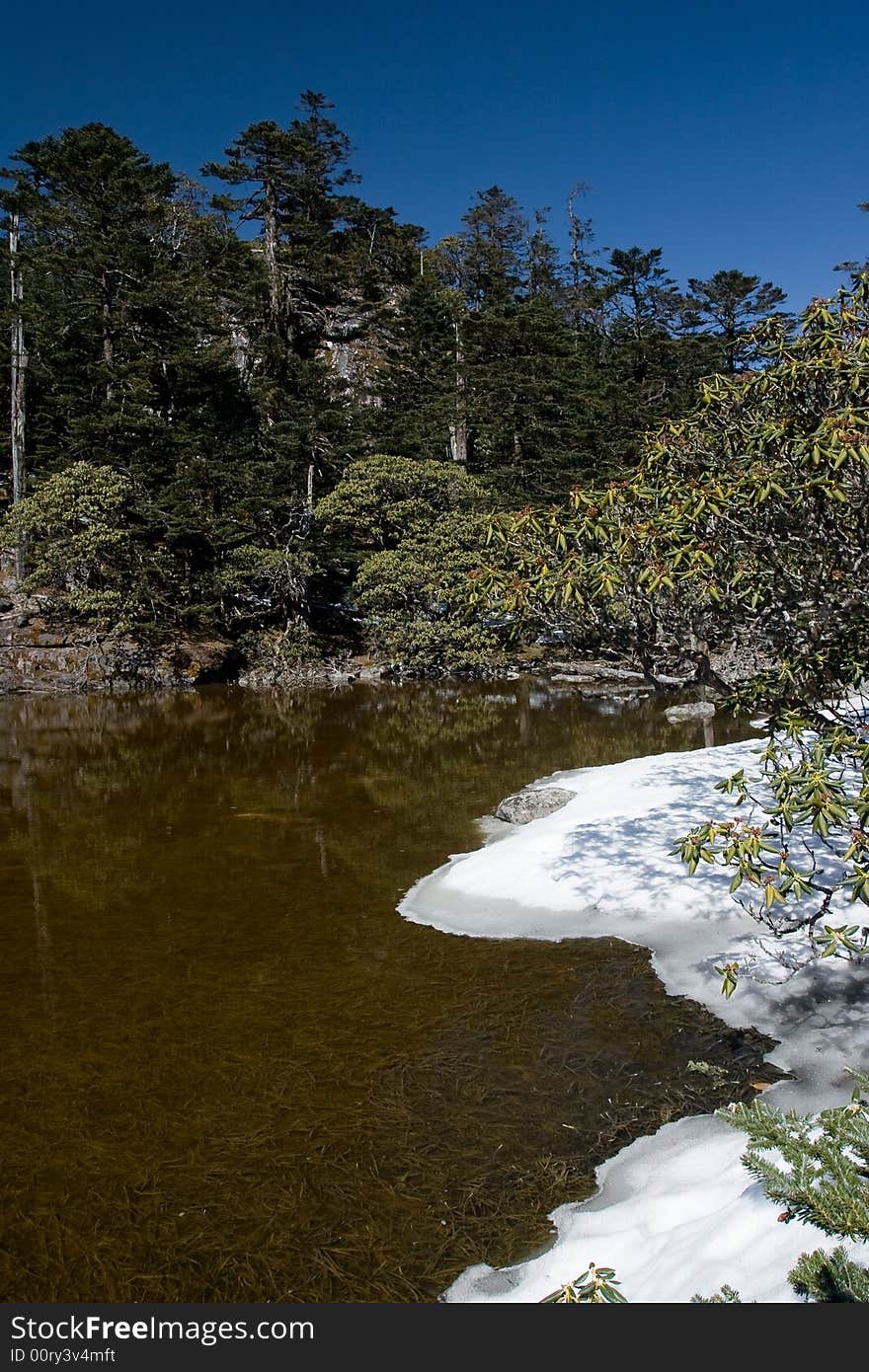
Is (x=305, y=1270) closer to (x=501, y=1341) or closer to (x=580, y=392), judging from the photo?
(x=501, y=1341)

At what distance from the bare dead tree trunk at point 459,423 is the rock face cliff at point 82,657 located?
44.0ft

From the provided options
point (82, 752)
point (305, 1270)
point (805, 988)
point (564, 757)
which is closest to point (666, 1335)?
point (305, 1270)

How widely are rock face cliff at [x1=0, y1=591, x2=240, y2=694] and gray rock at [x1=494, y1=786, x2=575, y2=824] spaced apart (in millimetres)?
18322

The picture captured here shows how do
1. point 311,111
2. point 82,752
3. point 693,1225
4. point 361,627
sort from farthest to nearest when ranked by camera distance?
1. point 311,111
2. point 361,627
3. point 82,752
4. point 693,1225

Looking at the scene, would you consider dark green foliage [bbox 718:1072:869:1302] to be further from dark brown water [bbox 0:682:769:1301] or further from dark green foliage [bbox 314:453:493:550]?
dark green foliage [bbox 314:453:493:550]

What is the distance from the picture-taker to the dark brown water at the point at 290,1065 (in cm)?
448

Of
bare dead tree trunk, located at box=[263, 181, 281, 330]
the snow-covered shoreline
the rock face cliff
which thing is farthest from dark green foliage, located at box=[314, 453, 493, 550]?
the snow-covered shoreline

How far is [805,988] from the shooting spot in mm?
6664

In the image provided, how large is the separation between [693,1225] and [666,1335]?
1.80 metres

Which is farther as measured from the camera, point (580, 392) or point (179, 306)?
point (580, 392)

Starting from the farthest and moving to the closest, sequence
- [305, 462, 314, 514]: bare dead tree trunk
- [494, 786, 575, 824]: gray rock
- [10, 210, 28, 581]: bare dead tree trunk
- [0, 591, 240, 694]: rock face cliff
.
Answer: [305, 462, 314, 514]: bare dead tree trunk, [10, 210, 28, 581]: bare dead tree trunk, [0, 591, 240, 694]: rock face cliff, [494, 786, 575, 824]: gray rock

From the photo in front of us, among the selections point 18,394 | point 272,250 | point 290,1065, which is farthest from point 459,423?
point 290,1065

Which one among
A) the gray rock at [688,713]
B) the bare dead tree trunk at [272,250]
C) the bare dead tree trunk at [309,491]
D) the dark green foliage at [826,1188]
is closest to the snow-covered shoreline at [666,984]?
the dark green foliage at [826,1188]

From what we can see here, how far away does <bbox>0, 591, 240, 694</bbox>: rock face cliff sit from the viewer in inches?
1049
